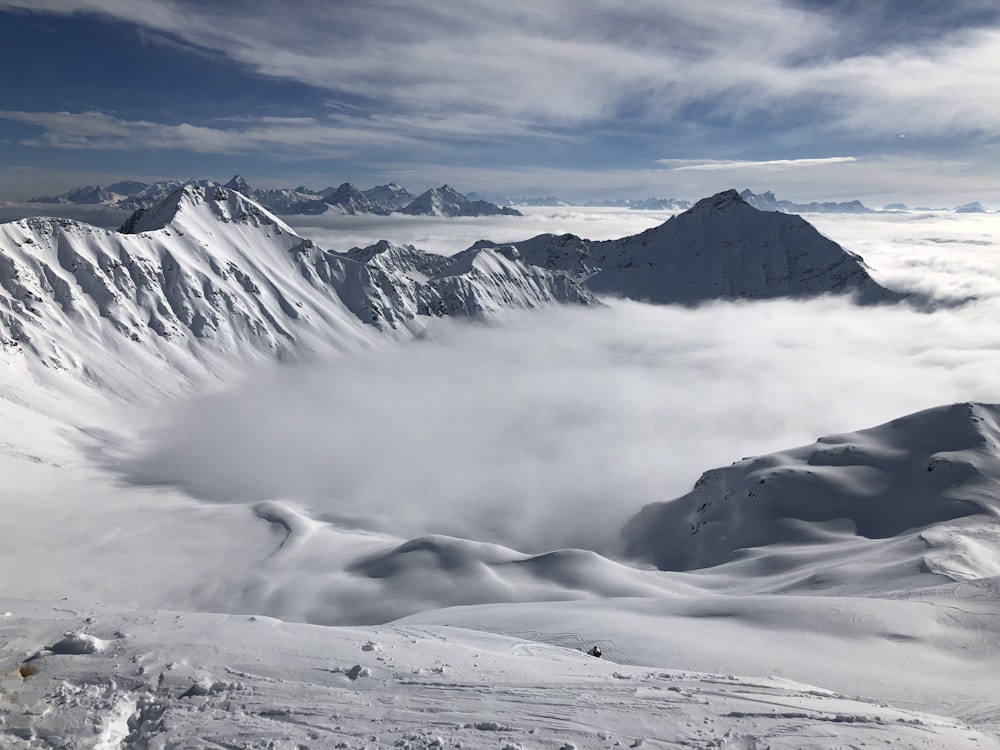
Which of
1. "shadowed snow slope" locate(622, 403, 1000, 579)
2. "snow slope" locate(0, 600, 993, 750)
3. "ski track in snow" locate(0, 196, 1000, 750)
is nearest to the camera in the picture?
"snow slope" locate(0, 600, 993, 750)

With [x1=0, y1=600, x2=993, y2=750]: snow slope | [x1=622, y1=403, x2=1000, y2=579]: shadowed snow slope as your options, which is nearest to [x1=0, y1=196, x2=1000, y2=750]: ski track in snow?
[x1=0, y1=600, x2=993, y2=750]: snow slope

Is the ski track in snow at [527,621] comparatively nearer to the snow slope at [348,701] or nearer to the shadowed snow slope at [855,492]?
the snow slope at [348,701]

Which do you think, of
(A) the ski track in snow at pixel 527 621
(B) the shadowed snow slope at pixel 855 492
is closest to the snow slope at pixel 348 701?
(A) the ski track in snow at pixel 527 621

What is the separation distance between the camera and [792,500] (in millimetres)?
80438

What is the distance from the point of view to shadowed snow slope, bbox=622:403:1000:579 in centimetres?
7388

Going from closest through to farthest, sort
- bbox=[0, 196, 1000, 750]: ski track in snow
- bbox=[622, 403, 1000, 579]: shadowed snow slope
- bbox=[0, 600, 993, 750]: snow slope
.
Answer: bbox=[0, 600, 993, 750]: snow slope, bbox=[0, 196, 1000, 750]: ski track in snow, bbox=[622, 403, 1000, 579]: shadowed snow slope

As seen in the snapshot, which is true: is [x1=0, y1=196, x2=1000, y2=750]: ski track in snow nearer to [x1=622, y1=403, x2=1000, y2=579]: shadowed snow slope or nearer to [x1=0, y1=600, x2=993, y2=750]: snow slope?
[x1=0, y1=600, x2=993, y2=750]: snow slope

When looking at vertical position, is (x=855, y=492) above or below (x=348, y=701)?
below

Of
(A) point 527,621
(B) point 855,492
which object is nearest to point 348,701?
(A) point 527,621

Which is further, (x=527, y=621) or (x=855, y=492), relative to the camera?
(x=855, y=492)

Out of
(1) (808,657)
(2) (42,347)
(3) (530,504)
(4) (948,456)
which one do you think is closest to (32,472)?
(2) (42,347)

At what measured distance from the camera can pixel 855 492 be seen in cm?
7912

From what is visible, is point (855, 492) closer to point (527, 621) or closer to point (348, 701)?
point (527, 621)

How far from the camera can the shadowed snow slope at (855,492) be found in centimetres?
7388
